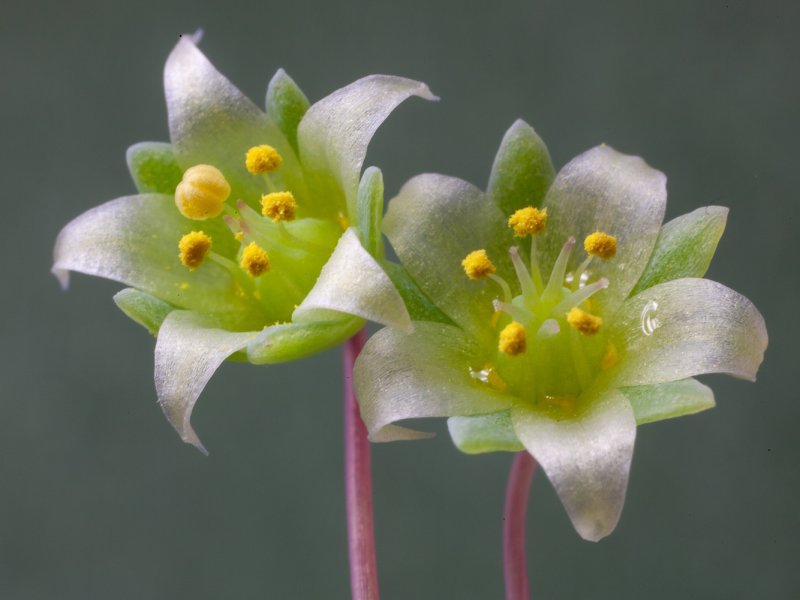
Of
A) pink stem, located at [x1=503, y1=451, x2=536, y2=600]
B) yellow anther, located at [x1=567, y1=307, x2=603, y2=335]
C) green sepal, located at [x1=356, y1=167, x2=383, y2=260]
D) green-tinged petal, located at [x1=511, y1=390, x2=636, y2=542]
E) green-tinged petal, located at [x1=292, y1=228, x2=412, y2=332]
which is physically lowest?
pink stem, located at [x1=503, y1=451, x2=536, y2=600]

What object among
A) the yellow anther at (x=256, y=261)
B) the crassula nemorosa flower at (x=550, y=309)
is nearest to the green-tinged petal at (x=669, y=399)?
the crassula nemorosa flower at (x=550, y=309)

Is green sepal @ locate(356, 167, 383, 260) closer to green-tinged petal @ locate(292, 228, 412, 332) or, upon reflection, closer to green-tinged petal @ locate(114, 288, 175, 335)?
Result: green-tinged petal @ locate(292, 228, 412, 332)

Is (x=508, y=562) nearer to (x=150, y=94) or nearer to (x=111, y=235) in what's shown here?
(x=111, y=235)

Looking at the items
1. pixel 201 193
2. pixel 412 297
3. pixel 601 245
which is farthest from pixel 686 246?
pixel 201 193

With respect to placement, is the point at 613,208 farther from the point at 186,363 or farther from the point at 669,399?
the point at 186,363

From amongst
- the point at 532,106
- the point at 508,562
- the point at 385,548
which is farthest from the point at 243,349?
the point at 532,106

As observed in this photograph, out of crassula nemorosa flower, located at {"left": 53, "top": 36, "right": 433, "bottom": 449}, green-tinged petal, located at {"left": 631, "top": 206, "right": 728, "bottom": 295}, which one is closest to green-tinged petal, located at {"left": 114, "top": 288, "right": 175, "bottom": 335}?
crassula nemorosa flower, located at {"left": 53, "top": 36, "right": 433, "bottom": 449}
